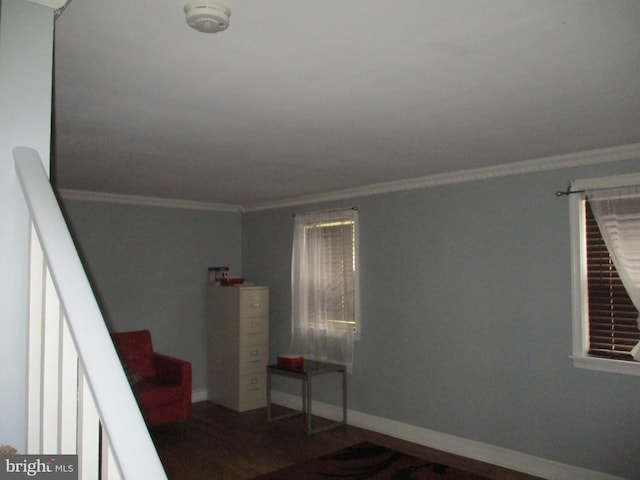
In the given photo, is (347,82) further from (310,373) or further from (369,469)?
(310,373)

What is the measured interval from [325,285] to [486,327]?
1.81m

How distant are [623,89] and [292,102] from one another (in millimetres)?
1527

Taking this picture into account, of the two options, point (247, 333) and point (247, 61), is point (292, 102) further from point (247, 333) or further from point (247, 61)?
point (247, 333)

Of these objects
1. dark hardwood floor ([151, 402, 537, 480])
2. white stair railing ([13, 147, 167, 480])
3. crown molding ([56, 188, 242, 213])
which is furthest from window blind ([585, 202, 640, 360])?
crown molding ([56, 188, 242, 213])

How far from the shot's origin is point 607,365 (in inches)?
140

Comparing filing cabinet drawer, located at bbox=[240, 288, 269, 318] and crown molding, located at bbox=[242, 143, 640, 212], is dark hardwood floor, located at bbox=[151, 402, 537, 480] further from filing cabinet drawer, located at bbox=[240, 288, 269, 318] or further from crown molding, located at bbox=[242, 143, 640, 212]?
crown molding, located at bbox=[242, 143, 640, 212]

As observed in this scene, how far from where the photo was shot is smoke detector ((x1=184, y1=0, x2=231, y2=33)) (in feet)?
5.11

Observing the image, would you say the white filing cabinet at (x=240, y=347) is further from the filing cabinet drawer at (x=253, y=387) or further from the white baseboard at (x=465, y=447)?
the white baseboard at (x=465, y=447)

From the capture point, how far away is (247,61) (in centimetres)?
202

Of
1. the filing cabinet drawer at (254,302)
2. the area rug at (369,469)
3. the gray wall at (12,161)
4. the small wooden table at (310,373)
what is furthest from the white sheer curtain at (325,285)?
the gray wall at (12,161)

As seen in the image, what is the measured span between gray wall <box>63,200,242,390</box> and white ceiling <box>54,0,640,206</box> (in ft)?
5.61

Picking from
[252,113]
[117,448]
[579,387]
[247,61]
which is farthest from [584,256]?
[117,448]

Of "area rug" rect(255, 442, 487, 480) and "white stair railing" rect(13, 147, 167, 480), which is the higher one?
"white stair railing" rect(13, 147, 167, 480)

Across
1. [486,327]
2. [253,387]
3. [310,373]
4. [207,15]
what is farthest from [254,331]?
[207,15]
